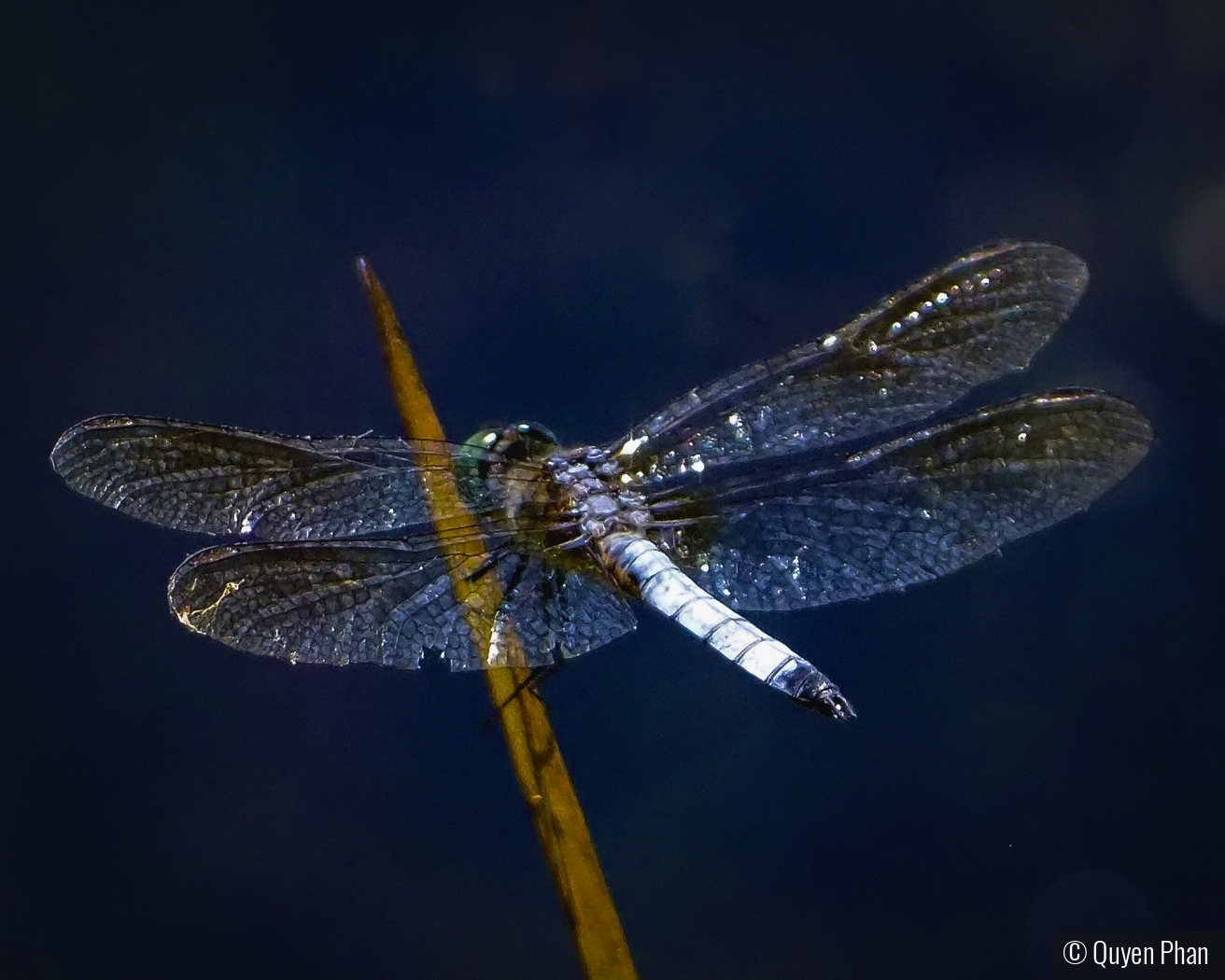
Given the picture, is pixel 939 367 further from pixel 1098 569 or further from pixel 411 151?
pixel 411 151

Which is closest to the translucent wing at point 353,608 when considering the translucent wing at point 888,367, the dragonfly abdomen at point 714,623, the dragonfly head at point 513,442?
the dragonfly abdomen at point 714,623

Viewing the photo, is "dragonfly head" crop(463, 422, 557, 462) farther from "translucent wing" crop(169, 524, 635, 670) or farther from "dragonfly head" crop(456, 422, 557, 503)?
"translucent wing" crop(169, 524, 635, 670)

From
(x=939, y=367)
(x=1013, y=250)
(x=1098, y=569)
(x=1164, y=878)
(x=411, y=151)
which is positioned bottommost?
(x=1164, y=878)

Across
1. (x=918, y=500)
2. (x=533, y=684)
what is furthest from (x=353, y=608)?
(x=918, y=500)

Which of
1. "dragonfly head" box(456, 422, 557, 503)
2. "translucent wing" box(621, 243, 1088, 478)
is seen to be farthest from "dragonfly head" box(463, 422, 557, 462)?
"translucent wing" box(621, 243, 1088, 478)

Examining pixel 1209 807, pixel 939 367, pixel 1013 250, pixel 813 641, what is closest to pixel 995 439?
pixel 939 367
